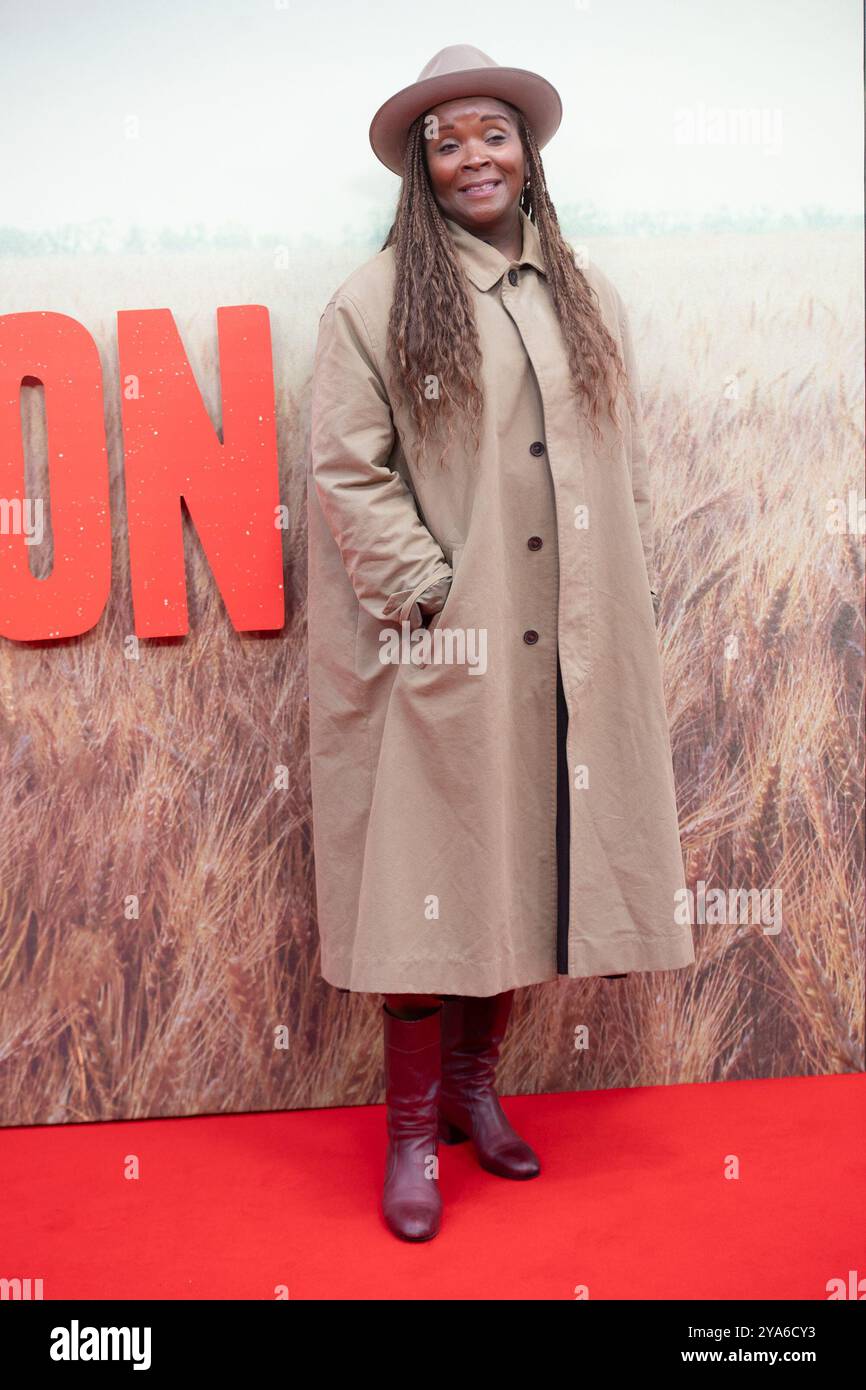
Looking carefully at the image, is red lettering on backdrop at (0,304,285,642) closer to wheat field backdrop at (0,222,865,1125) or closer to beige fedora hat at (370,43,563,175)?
wheat field backdrop at (0,222,865,1125)

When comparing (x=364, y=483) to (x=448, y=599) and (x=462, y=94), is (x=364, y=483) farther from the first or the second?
(x=462, y=94)

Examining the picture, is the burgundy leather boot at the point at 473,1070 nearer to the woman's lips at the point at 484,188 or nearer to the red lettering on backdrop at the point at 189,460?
the red lettering on backdrop at the point at 189,460

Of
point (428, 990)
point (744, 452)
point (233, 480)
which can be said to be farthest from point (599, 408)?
point (428, 990)

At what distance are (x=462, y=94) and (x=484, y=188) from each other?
0.58ft

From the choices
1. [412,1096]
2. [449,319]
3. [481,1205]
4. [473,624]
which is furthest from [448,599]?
[481,1205]

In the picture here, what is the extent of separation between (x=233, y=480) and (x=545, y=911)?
1.04 meters

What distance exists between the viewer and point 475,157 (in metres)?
2.08

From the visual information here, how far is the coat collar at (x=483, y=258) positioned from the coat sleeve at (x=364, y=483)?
0.22m

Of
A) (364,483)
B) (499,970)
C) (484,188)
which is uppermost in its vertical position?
(484,188)

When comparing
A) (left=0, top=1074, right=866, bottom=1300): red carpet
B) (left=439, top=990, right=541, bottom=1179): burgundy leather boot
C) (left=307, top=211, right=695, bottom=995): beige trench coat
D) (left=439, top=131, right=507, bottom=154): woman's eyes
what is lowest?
(left=0, top=1074, right=866, bottom=1300): red carpet

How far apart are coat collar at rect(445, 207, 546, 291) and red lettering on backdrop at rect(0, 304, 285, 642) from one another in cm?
45

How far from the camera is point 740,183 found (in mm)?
2521

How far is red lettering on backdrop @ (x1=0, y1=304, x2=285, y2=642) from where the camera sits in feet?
7.63

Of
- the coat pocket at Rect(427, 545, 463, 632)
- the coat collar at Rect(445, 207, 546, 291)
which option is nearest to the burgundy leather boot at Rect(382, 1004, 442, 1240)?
the coat pocket at Rect(427, 545, 463, 632)
